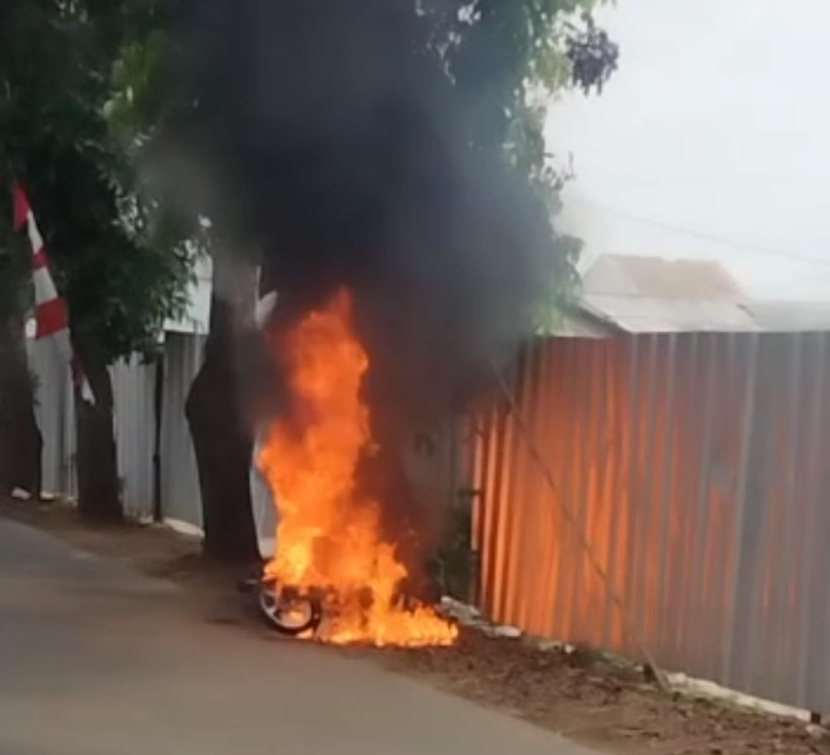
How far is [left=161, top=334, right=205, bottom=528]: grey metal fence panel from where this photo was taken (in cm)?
1797

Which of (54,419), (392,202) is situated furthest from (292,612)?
(54,419)

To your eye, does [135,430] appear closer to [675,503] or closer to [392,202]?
[392,202]

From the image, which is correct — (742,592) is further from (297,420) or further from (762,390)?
(297,420)

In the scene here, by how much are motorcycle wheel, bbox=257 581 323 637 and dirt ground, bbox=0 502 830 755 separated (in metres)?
0.47

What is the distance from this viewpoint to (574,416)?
390 inches

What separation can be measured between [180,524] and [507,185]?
28.1ft

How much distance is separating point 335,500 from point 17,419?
11881 mm

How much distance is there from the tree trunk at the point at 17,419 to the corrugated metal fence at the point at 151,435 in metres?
0.53

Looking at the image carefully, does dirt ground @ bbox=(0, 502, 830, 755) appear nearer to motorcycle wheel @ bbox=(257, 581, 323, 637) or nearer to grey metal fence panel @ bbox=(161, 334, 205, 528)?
motorcycle wheel @ bbox=(257, 581, 323, 637)

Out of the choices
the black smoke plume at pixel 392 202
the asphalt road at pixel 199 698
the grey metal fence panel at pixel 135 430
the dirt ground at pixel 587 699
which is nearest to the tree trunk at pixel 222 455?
the dirt ground at pixel 587 699

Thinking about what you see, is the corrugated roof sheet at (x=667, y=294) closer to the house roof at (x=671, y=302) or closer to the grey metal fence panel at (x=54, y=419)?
the house roof at (x=671, y=302)

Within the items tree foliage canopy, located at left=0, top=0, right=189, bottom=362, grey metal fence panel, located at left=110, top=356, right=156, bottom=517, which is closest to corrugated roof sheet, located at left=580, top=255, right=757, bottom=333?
tree foliage canopy, located at left=0, top=0, right=189, bottom=362

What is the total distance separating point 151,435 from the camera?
1930 cm

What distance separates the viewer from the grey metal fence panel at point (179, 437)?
1797cm
